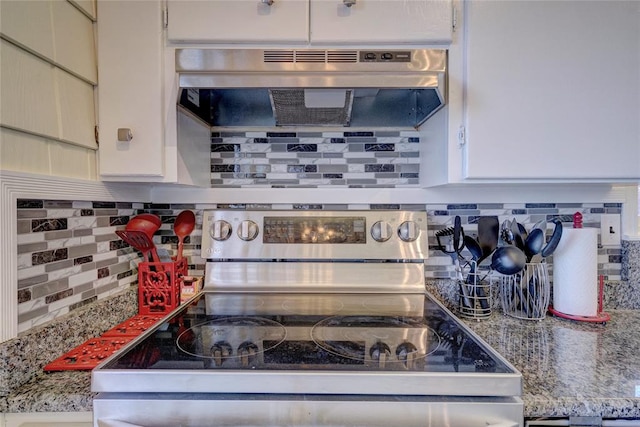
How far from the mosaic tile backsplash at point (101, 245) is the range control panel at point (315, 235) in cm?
8

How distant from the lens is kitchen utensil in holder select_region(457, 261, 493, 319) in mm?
1066

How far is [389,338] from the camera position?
2.62 ft

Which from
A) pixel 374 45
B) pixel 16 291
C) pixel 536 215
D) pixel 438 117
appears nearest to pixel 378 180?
pixel 438 117

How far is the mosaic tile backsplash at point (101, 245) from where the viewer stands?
776mm

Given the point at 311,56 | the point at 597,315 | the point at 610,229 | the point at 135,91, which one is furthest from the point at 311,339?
the point at 610,229

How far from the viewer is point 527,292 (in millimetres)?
1072

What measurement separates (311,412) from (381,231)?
693mm

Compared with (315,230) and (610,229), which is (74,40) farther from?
(610,229)

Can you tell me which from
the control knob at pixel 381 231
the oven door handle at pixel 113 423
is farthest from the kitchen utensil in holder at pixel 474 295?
the oven door handle at pixel 113 423

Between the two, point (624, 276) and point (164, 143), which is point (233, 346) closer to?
point (164, 143)

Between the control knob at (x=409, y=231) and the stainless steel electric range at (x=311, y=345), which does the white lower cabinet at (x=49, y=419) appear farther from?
the control knob at (x=409, y=231)

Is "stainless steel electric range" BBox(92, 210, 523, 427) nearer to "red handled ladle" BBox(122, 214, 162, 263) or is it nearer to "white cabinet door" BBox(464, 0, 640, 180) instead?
"red handled ladle" BBox(122, 214, 162, 263)

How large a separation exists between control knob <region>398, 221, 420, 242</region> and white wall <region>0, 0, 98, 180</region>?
3.40ft

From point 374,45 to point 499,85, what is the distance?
1.25 feet
